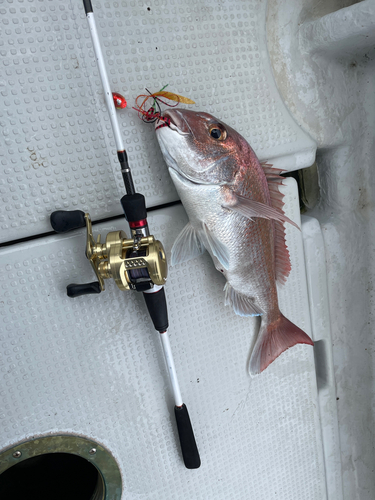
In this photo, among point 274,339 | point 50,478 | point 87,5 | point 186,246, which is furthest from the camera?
point 50,478

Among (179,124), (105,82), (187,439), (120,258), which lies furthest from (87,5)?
(187,439)

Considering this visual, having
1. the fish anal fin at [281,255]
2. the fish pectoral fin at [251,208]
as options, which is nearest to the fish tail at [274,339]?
the fish anal fin at [281,255]

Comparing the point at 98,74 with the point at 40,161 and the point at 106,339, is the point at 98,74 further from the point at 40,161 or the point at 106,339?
the point at 106,339

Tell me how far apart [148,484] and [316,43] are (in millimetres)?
1437

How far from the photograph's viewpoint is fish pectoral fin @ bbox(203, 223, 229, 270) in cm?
96

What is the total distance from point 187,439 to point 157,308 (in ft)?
1.40

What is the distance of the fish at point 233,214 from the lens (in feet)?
2.88

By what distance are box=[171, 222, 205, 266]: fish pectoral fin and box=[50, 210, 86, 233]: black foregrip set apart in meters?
0.26

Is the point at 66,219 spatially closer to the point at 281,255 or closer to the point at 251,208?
the point at 251,208

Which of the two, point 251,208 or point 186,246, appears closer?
point 251,208

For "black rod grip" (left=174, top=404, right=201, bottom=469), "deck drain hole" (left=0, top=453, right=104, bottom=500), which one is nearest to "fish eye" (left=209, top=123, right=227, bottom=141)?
"black rod grip" (left=174, top=404, right=201, bottom=469)

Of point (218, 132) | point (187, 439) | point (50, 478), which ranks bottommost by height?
point (50, 478)

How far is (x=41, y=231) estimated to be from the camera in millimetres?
931

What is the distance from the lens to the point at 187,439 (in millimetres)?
1093
